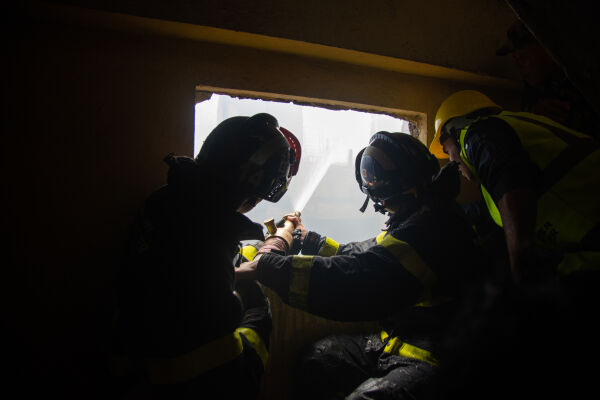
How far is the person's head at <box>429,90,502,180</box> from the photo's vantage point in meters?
2.07

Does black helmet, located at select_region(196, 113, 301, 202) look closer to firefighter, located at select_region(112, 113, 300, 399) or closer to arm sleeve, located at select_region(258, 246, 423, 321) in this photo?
firefighter, located at select_region(112, 113, 300, 399)

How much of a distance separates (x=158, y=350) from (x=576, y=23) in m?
1.55

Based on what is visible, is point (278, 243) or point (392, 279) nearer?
point (392, 279)

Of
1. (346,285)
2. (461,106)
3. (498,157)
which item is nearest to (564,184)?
(498,157)

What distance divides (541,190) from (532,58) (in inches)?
44.0

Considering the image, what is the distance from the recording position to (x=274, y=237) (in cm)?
204

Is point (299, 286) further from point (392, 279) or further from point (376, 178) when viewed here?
point (376, 178)

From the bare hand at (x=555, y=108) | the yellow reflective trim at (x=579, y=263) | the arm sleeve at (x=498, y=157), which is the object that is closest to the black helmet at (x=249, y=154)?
the arm sleeve at (x=498, y=157)

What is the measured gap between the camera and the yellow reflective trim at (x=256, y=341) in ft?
4.09

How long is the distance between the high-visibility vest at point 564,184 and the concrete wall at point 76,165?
2047 millimetres

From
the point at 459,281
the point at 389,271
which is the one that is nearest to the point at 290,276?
the point at 389,271

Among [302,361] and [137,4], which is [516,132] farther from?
[137,4]

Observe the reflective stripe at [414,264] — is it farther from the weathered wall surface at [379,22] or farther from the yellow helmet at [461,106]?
the weathered wall surface at [379,22]

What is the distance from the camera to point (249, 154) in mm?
1335
